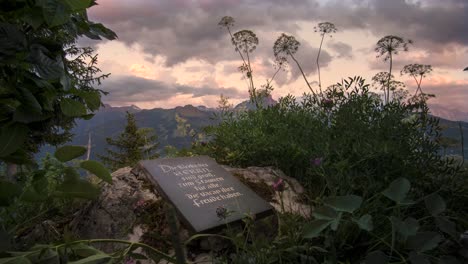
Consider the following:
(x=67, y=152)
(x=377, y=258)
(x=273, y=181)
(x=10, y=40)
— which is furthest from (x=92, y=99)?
(x=273, y=181)

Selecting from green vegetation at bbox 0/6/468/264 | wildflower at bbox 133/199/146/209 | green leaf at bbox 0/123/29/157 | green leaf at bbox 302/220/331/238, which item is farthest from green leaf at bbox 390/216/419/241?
wildflower at bbox 133/199/146/209

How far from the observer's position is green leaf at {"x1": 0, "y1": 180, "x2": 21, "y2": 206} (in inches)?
87.3

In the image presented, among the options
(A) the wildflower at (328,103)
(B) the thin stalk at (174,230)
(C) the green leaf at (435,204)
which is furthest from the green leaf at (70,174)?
(A) the wildflower at (328,103)

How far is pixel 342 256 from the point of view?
3.39 m

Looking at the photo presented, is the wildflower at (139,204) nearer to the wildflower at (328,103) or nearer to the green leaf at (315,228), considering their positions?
the green leaf at (315,228)

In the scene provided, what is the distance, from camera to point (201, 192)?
4496mm

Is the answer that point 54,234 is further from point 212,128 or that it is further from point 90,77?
point 90,77

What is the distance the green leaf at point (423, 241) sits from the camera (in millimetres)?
2688

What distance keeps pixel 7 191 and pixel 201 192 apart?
2.47m

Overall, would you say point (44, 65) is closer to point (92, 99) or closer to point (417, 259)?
point (92, 99)

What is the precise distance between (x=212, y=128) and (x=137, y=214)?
3359 millimetres

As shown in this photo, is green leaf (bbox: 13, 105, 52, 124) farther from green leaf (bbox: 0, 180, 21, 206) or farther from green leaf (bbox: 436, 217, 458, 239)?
green leaf (bbox: 436, 217, 458, 239)

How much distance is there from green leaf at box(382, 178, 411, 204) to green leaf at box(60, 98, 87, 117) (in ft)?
6.76

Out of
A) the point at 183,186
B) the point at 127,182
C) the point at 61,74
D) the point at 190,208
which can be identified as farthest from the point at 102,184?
the point at 61,74
